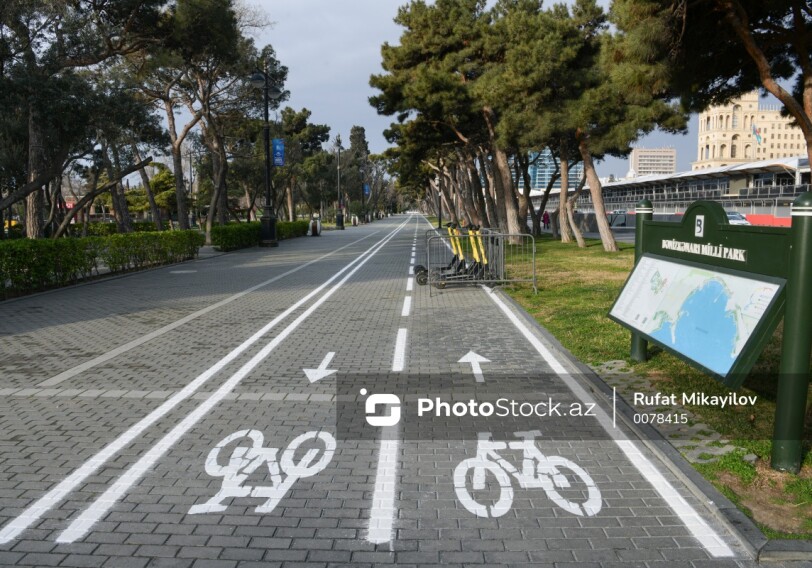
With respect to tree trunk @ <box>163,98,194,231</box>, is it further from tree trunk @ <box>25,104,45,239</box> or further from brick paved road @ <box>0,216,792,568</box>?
brick paved road @ <box>0,216,792,568</box>

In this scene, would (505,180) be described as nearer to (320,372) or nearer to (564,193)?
(564,193)

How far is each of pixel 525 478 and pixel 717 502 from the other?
1.18 m

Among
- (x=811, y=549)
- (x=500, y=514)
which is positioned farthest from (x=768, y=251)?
(x=500, y=514)

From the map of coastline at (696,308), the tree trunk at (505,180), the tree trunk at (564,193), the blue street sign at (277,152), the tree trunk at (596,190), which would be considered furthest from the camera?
the blue street sign at (277,152)

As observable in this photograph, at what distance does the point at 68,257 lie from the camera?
608 inches

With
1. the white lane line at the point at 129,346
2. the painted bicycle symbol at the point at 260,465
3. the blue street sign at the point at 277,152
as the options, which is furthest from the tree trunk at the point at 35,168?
the painted bicycle symbol at the point at 260,465

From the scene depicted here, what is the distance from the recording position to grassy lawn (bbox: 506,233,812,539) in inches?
152

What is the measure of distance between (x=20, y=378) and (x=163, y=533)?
4534mm

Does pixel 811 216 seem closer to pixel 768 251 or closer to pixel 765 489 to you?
pixel 768 251

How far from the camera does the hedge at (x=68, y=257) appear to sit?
13.5 metres

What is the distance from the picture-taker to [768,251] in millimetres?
4570

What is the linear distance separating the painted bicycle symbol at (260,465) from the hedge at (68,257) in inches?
432

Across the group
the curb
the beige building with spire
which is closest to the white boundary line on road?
the curb

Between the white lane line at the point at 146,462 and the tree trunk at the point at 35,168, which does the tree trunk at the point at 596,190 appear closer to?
the tree trunk at the point at 35,168
